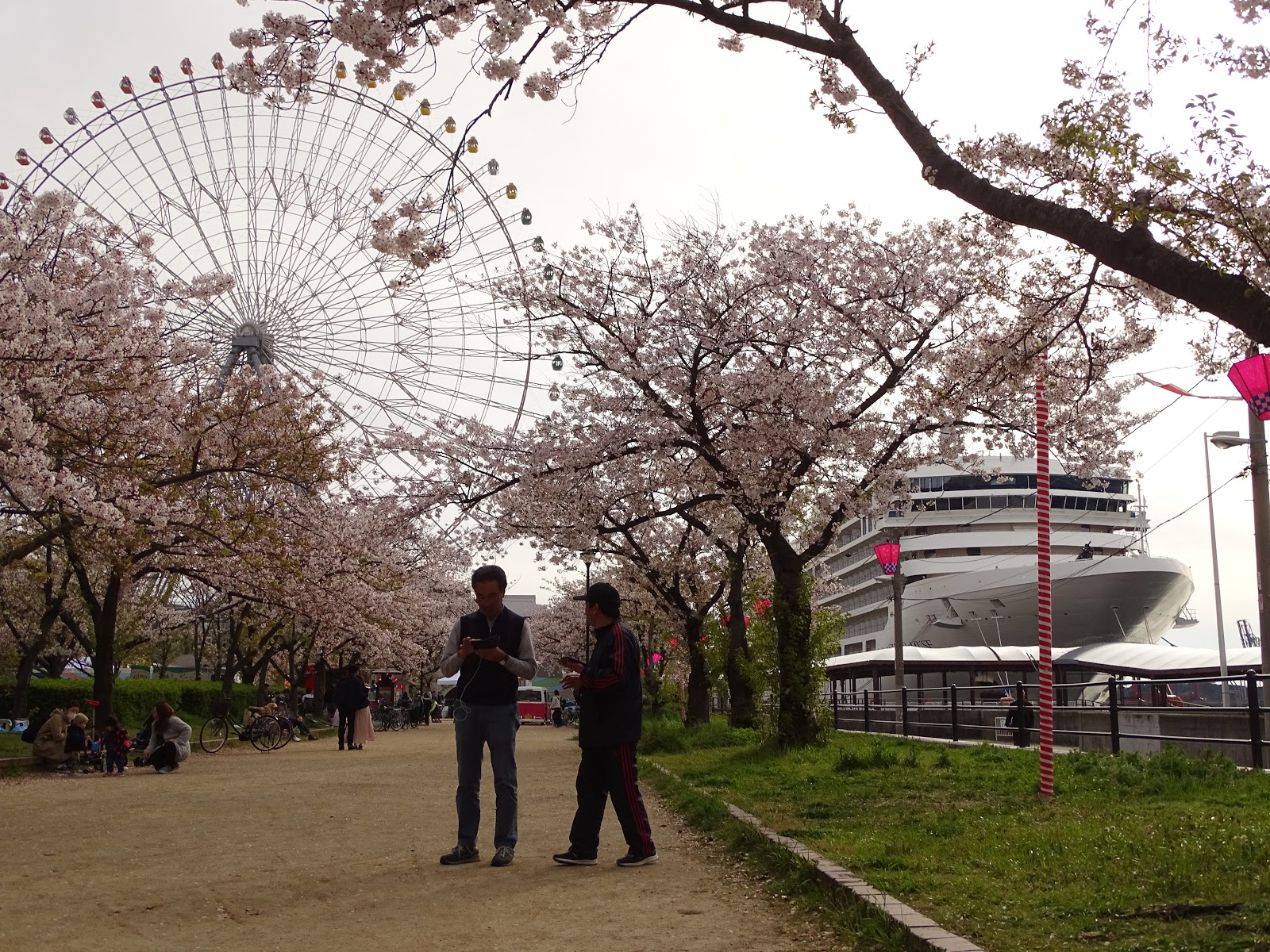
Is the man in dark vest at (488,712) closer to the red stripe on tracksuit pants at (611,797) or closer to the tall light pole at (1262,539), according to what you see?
the red stripe on tracksuit pants at (611,797)

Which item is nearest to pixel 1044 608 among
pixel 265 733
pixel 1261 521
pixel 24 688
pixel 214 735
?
pixel 1261 521

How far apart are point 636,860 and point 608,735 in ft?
2.73

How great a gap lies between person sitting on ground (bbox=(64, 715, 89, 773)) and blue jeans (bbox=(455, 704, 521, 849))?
43.1 feet

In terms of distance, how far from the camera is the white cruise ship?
57.8 meters

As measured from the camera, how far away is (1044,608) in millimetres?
10320

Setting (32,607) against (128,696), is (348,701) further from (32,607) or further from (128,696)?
(32,607)

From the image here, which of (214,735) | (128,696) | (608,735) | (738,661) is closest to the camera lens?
(608,735)

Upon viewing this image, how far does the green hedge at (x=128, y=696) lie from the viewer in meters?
30.6

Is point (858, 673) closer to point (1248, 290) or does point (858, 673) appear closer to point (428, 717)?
point (428, 717)

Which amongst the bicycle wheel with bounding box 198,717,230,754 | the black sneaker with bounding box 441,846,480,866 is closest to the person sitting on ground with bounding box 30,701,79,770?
the bicycle wheel with bounding box 198,717,230,754

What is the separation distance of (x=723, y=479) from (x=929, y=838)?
30.2 feet

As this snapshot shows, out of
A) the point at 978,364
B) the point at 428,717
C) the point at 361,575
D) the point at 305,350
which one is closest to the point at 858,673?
the point at 428,717

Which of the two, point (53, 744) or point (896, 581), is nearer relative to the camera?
point (53, 744)

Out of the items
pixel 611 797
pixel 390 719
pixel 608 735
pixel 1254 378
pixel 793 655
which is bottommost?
pixel 390 719
